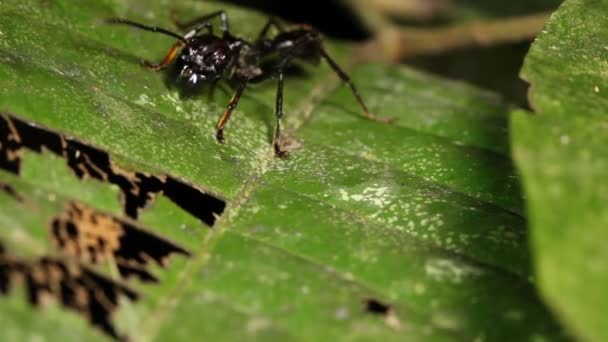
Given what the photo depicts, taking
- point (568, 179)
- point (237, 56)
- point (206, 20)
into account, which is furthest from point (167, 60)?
point (568, 179)

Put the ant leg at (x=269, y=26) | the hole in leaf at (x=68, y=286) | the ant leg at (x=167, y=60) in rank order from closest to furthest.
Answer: the hole in leaf at (x=68, y=286) → the ant leg at (x=167, y=60) → the ant leg at (x=269, y=26)

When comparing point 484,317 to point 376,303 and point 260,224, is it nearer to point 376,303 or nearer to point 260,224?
point 376,303

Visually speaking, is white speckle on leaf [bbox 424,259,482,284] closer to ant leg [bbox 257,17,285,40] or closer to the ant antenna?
the ant antenna

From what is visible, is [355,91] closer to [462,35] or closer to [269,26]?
[269,26]

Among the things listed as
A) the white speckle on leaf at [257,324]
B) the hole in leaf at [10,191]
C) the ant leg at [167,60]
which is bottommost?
the hole in leaf at [10,191]

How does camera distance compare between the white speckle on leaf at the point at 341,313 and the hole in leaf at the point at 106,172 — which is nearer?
the white speckle on leaf at the point at 341,313

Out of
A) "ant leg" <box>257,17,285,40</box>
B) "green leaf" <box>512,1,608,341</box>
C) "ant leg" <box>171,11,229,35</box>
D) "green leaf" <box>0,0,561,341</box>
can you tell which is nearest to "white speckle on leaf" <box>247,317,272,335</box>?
"green leaf" <box>0,0,561,341</box>

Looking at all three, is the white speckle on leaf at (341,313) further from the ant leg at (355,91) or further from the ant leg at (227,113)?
the ant leg at (355,91)

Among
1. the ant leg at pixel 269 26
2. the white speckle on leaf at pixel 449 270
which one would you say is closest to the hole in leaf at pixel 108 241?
the white speckle on leaf at pixel 449 270

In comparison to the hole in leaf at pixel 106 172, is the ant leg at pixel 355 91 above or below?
above
